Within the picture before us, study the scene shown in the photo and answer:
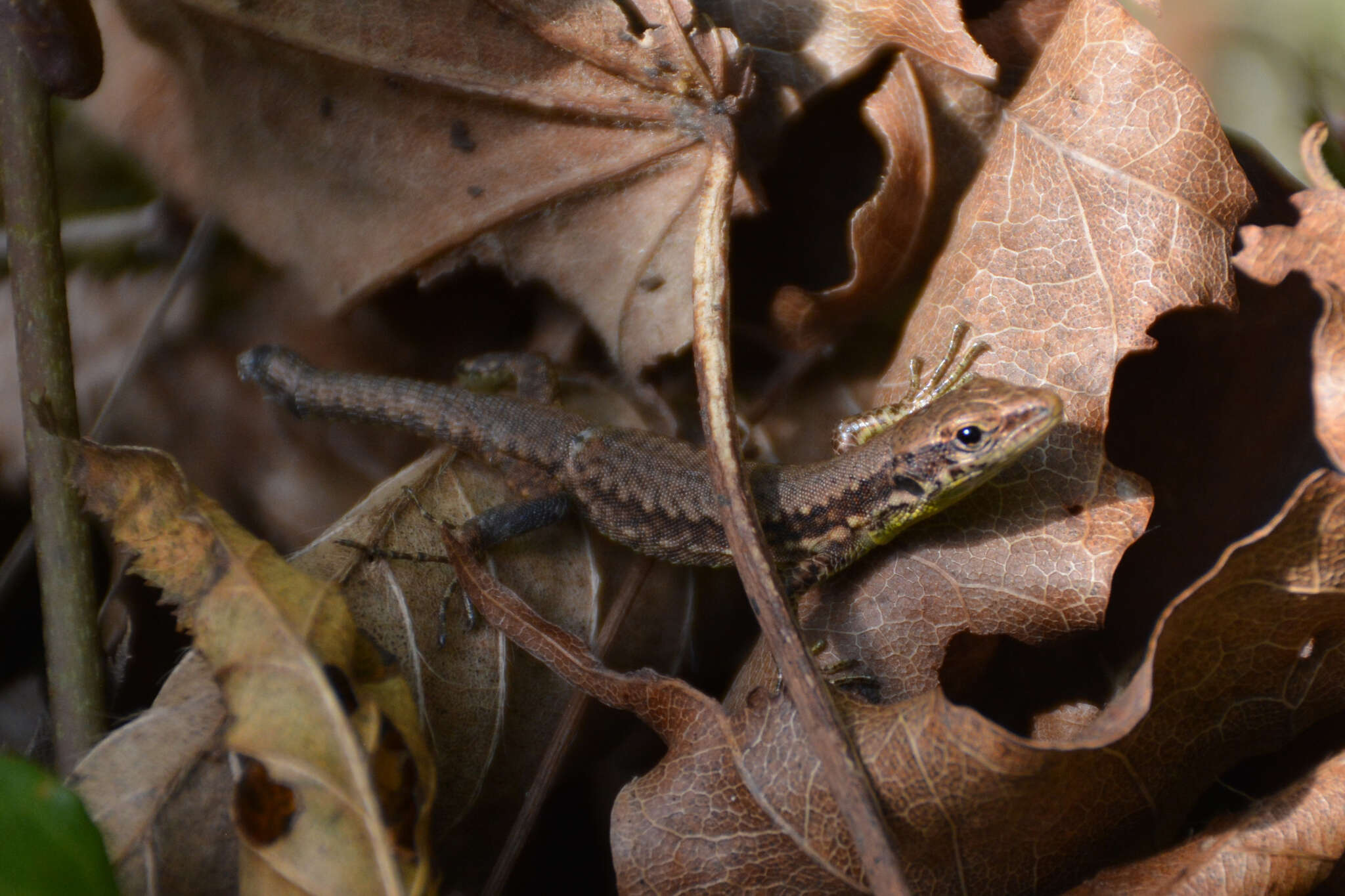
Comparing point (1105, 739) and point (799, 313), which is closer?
point (1105, 739)

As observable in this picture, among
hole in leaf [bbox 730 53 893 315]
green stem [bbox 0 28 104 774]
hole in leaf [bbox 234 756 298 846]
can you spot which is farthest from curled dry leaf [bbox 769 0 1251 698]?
green stem [bbox 0 28 104 774]

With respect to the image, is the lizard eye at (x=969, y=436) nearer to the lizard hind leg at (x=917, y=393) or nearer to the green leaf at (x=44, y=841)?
the lizard hind leg at (x=917, y=393)

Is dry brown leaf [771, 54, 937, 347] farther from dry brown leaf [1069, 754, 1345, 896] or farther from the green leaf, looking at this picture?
the green leaf

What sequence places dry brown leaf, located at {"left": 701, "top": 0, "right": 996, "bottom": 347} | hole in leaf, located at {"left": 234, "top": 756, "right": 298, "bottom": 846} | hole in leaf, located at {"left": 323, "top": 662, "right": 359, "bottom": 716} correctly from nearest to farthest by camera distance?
1. hole in leaf, located at {"left": 234, "top": 756, "right": 298, "bottom": 846}
2. hole in leaf, located at {"left": 323, "top": 662, "right": 359, "bottom": 716}
3. dry brown leaf, located at {"left": 701, "top": 0, "right": 996, "bottom": 347}

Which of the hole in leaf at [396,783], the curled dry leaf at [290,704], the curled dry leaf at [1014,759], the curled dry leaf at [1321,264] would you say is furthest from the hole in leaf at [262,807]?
the curled dry leaf at [1321,264]

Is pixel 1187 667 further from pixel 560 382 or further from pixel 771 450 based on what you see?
pixel 560 382

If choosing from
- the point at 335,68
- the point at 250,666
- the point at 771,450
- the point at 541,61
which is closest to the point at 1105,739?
the point at 771,450

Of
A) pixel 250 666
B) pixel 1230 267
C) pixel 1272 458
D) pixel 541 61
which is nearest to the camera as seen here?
pixel 250 666
